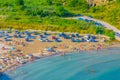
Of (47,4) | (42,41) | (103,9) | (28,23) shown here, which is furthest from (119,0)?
(42,41)

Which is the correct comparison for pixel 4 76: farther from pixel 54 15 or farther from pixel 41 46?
pixel 54 15

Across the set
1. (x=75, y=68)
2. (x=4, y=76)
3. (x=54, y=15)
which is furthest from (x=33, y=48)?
(x=54, y=15)

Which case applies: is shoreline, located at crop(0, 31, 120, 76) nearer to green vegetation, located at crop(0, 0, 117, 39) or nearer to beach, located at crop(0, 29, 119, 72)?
beach, located at crop(0, 29, 119, 72)

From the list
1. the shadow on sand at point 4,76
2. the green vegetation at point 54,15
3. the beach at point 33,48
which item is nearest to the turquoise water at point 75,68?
the shadow on sand at point 4,76

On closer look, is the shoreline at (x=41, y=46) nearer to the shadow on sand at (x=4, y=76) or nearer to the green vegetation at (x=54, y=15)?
the shadow on sand at (x=4, y=76)

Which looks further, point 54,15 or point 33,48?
point 54,15

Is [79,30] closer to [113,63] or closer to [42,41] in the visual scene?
[42,41]
